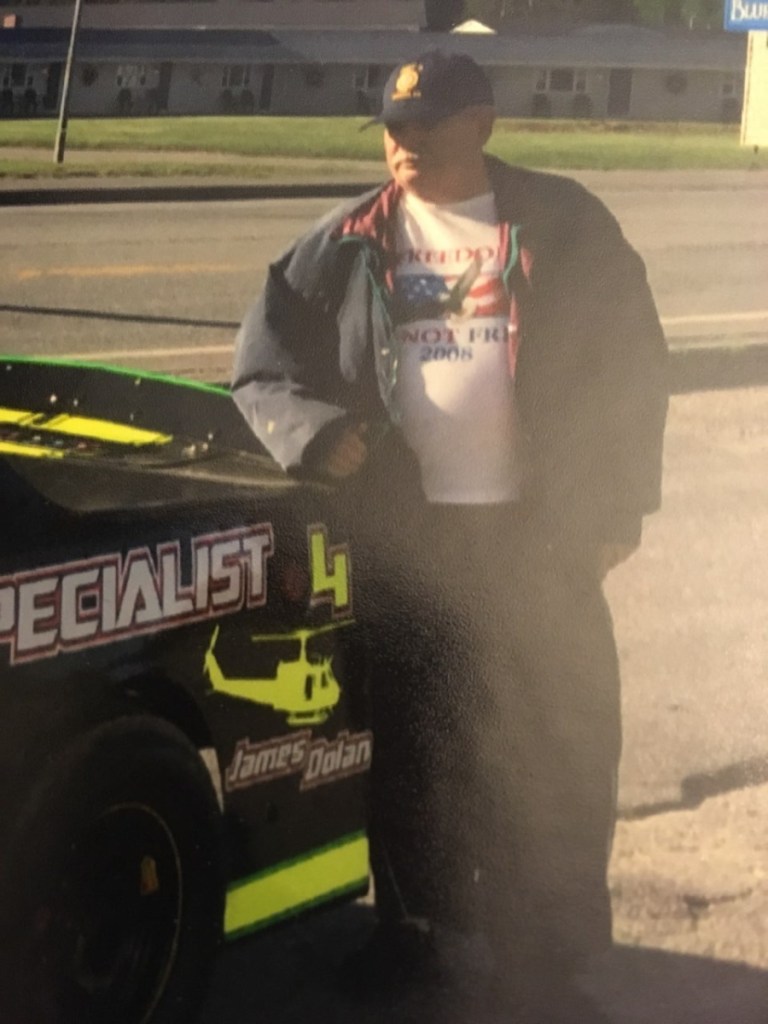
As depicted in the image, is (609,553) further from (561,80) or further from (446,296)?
(561,80)

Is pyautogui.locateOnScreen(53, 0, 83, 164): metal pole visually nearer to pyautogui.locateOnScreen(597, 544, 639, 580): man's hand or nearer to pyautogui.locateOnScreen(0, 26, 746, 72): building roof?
pyautogui.locateOnScreen(0, 26, 746, 72): building roof

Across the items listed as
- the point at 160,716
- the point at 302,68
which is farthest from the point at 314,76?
the point at 160,716

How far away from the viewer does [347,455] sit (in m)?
3.10

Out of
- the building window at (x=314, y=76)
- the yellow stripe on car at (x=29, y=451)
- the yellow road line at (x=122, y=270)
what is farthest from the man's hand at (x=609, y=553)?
the yellow road line at (x=122, y=270)

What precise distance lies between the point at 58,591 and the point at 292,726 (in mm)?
559

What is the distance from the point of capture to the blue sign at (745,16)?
6.27 metres

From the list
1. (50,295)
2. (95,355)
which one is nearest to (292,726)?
(95,355)

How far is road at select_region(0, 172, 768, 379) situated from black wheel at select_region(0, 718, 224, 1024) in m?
5.52

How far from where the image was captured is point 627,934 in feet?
12.0

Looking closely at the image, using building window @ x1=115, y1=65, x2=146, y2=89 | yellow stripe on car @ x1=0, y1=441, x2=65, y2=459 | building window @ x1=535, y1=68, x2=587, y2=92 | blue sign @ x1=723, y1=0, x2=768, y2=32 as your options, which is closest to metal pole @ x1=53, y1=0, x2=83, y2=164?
building window @ x1=115, y1=65, x2=146, y2=89

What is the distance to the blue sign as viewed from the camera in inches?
247

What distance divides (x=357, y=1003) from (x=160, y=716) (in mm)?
790

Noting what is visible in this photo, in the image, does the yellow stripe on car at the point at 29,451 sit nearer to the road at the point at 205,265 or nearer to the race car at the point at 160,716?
the race car at the point at 160,716

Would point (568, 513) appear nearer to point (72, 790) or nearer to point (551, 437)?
point (551, 437)
